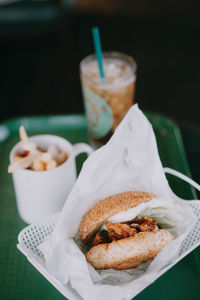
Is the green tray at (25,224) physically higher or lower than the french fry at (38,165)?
lower

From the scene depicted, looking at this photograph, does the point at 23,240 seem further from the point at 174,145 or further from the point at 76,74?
the point at 76,74

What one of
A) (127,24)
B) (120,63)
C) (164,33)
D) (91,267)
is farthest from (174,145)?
(127,24)

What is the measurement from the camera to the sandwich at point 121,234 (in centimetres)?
69

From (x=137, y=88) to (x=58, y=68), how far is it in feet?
2.04

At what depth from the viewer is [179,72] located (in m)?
2.67

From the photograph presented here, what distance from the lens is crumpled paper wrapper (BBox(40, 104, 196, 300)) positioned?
0.65m

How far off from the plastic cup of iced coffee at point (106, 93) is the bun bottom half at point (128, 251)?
0.43 metres

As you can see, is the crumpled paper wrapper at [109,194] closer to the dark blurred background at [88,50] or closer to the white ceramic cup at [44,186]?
the white ceramic cup at [44,186]

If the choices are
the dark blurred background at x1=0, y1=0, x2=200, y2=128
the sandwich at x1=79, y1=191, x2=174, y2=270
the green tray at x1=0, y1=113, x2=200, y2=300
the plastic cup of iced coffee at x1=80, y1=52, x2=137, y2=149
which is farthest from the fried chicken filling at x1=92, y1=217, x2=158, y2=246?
the dark blurred background at x1=0, y1=0, x2=200, y2=128

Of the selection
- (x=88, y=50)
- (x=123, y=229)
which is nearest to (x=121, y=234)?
(x=123, y=229)

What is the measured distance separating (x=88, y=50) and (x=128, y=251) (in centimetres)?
244

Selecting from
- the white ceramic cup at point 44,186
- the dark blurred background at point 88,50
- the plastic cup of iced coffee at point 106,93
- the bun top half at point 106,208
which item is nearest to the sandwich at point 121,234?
the bun top half at point 106,208

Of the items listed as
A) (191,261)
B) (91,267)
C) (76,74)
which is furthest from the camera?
(76,74)

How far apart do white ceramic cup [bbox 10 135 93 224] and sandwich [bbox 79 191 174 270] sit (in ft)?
0.35
